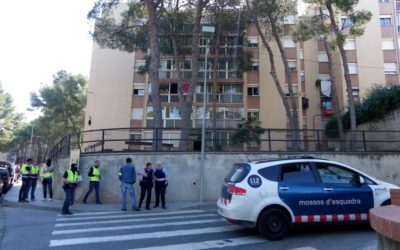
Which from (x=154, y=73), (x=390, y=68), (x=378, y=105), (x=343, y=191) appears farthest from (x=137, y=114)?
(x=343, y=191)

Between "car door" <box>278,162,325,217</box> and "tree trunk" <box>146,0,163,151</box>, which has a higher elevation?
"tree trunk" <box>146,0,163,151</box>

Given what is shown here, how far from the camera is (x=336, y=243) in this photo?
5531 millimetres

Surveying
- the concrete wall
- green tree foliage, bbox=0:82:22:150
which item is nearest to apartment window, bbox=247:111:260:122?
the concrete wall

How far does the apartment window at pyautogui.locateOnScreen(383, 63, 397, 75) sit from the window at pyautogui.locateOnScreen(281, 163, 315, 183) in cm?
3196

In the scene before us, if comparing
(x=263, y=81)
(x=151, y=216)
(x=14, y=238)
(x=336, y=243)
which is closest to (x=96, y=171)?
(x=151, y=216)

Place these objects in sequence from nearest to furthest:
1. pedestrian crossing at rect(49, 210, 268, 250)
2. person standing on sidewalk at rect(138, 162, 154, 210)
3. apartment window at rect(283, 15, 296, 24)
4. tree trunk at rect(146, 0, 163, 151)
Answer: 1. pedestrian crossing at rect(49, 210, 268, 250)
2. person standing on sidewalk at rect(138, 162, 154, 210)
3. tree trunk at rect(146, 0, 163, 151)
4. apartment window at rect(283, 15, 296, 24)

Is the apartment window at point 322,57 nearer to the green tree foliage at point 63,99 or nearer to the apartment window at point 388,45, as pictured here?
the apartment window at point 388,45

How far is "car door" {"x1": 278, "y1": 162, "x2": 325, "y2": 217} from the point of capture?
5.95 meters

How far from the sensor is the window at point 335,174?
6.33m

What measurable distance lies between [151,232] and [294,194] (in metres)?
3.34

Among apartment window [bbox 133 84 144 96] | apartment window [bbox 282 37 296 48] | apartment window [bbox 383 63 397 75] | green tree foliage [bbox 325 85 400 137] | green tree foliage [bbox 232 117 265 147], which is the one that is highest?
apartment window [bbox 282 37 296 48]

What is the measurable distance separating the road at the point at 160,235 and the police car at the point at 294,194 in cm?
39

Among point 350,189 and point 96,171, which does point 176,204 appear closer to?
point 96,171

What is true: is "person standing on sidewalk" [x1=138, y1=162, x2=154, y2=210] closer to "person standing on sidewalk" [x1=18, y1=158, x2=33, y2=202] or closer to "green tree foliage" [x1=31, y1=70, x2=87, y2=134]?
"person standing on sidewalk" [x1=18, y1=158, x2=33, y2=202]
